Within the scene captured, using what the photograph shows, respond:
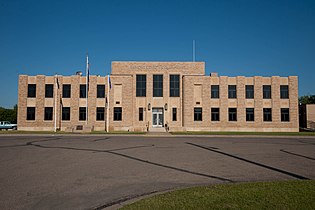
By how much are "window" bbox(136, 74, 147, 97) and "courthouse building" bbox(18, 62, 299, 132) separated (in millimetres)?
166

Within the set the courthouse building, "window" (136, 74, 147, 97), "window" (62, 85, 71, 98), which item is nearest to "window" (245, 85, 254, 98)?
the courthouse building

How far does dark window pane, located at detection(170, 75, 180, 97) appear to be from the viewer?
40875 mm

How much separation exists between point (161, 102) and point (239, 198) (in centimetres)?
3545

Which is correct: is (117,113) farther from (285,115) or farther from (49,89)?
(285,115)

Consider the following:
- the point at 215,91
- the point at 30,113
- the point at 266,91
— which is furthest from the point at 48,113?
the point at 266,91

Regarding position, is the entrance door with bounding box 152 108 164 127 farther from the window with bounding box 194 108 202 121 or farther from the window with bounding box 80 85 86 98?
the window with bounding box 80 85 86 98

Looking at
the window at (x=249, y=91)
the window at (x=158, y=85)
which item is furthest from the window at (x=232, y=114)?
the window at (x=158, y=85)

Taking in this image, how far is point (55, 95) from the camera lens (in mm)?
37750

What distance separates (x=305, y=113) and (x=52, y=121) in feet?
156

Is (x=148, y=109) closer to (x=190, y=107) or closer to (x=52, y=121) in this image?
(x=190, y=107)

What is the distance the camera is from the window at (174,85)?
4088 cm

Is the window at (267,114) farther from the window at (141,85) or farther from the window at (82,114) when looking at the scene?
the window at (82,114)

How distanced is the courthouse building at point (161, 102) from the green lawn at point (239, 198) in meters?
33.2

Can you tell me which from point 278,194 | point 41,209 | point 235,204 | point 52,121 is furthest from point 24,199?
point 52,121
